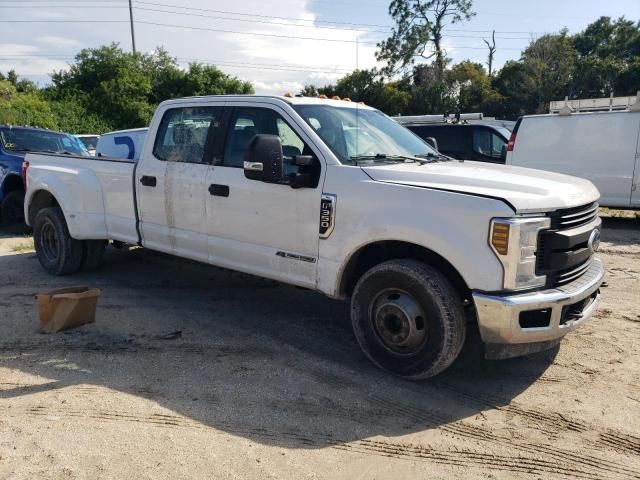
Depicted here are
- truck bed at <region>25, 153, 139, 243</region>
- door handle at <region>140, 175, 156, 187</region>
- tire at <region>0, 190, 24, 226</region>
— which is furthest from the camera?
tire at <region>0, 190, 24, 226</region>

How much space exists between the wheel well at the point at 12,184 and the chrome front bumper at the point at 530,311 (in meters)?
9.30

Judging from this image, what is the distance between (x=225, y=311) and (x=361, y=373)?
1948 mm

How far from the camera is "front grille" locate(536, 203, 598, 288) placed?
3568mm

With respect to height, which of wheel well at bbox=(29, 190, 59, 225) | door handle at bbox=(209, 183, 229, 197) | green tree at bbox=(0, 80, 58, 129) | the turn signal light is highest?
green tree at bbox=(0, 80, 58, 129)

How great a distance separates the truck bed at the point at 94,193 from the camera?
587cm

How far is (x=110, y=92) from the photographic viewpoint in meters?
28.5

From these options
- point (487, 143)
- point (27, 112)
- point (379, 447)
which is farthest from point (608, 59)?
point (379, 447)

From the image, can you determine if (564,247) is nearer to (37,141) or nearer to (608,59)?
(37,141)

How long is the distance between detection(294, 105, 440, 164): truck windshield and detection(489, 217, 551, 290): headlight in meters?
1.32

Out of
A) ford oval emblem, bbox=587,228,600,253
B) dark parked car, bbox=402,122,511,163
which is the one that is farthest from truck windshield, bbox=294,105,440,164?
dark parked car, bbox=402,122,511,163

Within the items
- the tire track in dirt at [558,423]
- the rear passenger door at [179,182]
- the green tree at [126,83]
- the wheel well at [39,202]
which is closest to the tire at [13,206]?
the wheel well at [39,202]

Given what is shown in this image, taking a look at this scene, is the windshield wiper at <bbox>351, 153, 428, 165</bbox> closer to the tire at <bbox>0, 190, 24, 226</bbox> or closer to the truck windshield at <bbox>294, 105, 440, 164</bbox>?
the truck windshield at <bbox>294, 105, 440, 164</bbox>

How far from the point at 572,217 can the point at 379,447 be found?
199cm

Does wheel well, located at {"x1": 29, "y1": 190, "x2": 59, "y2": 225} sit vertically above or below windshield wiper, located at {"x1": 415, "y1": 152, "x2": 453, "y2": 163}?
below
